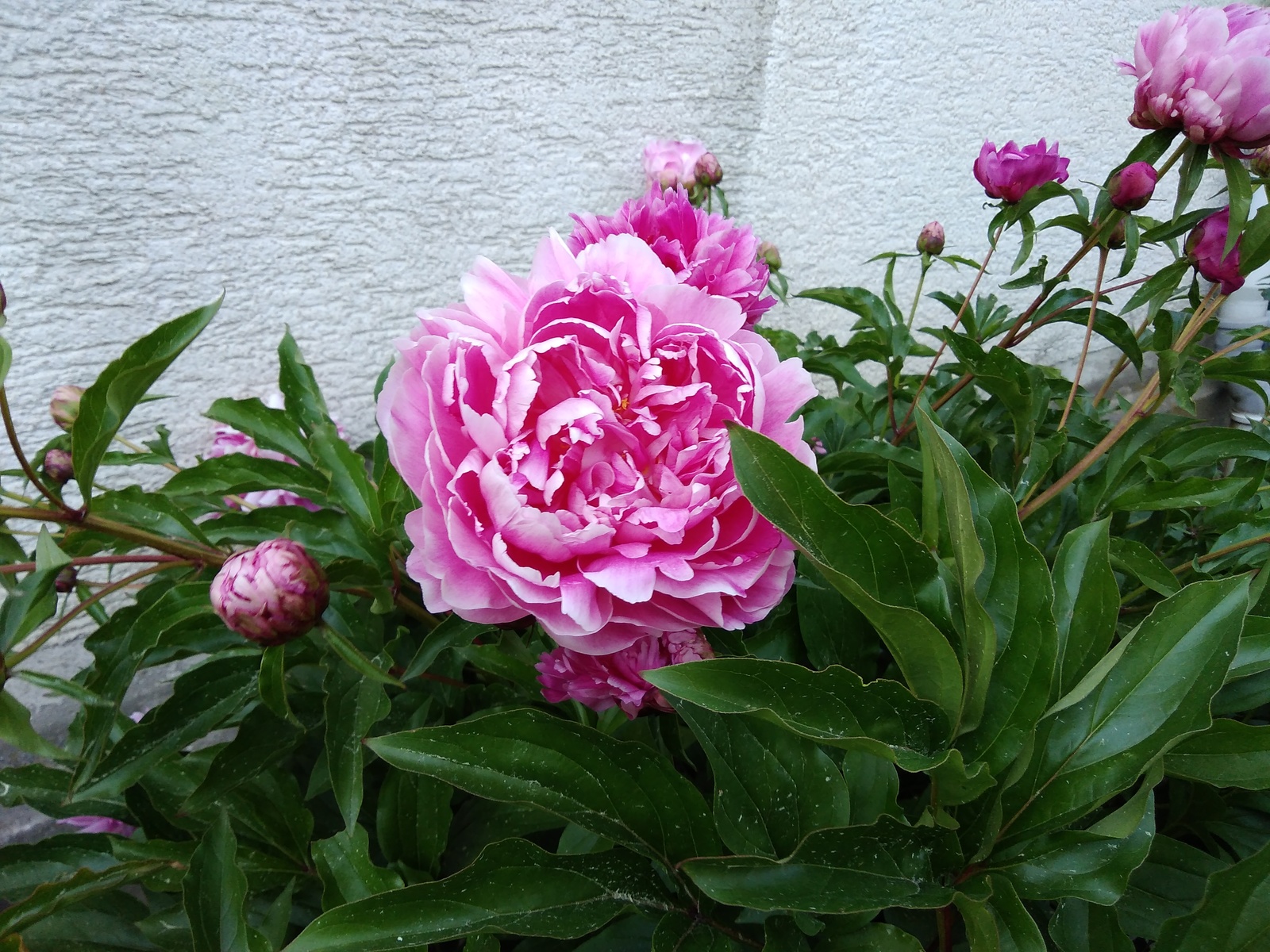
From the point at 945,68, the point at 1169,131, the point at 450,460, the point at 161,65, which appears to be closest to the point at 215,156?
the point at 161,65

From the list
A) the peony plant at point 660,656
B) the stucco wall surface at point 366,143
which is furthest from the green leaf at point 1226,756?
the stucco wall surface at point 366,143

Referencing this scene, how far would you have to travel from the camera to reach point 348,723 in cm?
39

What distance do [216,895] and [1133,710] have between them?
44 cm

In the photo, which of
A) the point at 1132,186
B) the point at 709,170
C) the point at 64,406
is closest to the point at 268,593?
the point at 64,406

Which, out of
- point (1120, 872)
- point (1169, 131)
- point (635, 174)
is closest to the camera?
point (1120, 872)

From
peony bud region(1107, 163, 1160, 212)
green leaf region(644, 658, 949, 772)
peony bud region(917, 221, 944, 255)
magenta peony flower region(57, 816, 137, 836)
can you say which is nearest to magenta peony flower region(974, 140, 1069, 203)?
peony bud region(1107, 163, 1160, 212)

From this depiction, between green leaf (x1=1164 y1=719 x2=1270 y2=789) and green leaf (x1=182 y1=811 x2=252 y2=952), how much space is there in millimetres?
458

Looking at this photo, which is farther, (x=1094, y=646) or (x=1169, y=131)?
(x=1169, y=131)

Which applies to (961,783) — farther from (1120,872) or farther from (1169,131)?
(1169,131)

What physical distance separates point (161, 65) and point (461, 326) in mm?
601

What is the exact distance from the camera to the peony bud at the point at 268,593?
0.32 m

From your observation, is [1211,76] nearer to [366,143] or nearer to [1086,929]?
[1086,929]

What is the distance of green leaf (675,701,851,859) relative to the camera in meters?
0.35

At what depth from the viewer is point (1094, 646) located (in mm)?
340
